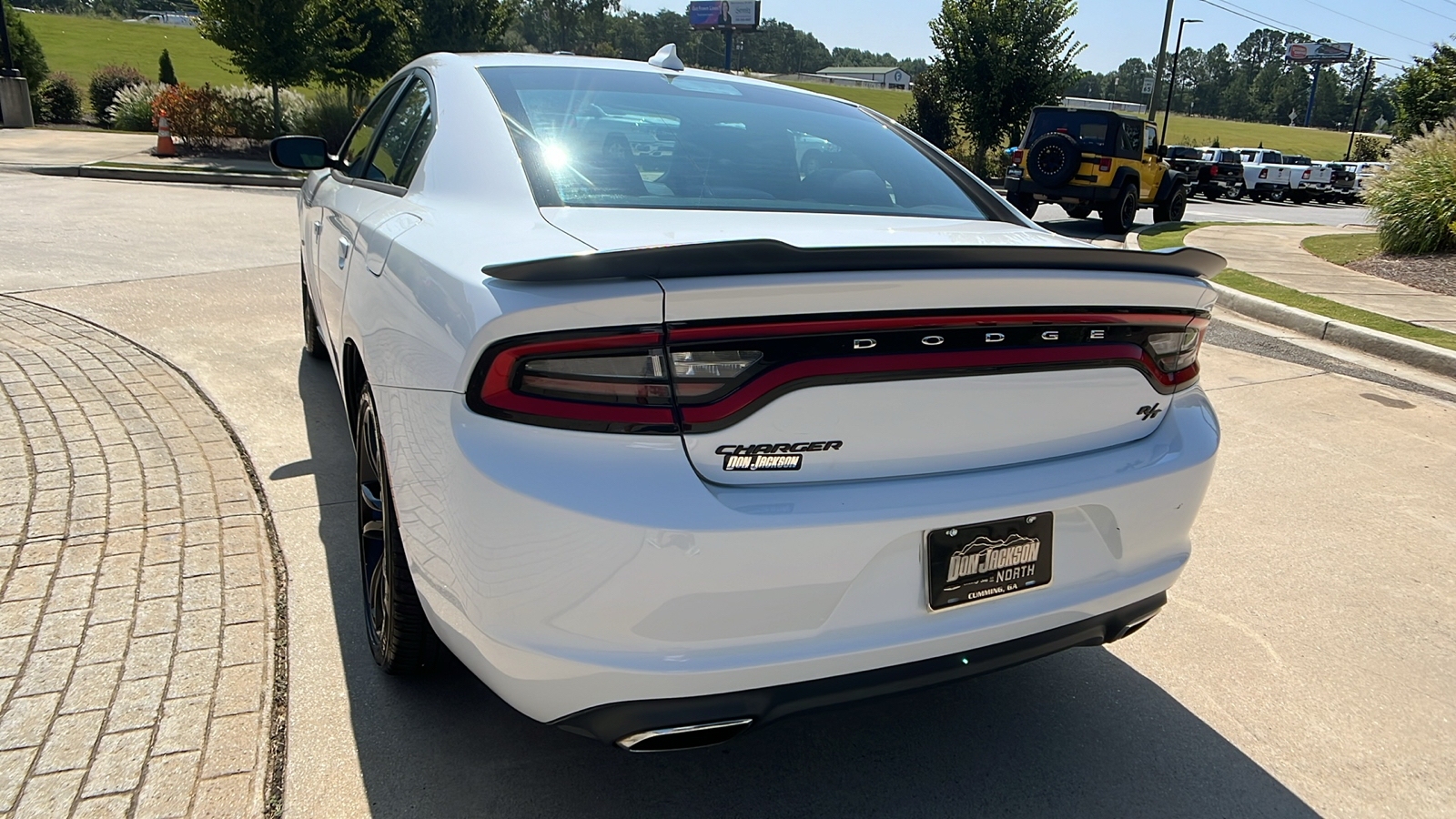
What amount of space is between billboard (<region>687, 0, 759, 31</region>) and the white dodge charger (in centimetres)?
7966

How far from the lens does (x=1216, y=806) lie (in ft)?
7.50

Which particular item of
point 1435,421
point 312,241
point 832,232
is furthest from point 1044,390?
point 1435,421

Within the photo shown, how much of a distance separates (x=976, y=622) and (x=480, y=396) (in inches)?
43.2

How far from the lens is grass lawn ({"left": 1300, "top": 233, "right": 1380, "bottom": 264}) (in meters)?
11.8

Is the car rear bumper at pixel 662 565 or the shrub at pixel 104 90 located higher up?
the shrub at pixel 104 90

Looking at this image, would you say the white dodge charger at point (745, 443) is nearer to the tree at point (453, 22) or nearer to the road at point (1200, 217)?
the road at point (1200, 217)

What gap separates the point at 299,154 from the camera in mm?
4430

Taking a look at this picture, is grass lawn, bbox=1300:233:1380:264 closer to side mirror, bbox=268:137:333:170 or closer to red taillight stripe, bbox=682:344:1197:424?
red taillight stripe, bbox=682:344:1197:424

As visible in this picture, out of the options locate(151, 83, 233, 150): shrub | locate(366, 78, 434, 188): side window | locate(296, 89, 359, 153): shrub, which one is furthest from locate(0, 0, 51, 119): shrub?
locate(366, 78, 434, 188): side window

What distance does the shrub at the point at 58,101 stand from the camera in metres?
24.5

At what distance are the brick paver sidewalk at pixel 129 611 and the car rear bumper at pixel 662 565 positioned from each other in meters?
0.82

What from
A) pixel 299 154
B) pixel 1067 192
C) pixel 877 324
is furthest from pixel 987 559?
pixel 1067 192

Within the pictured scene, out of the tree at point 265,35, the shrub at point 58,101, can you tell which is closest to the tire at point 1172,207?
the tree at point 265,35

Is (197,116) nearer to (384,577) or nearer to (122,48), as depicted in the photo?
(384,577)
